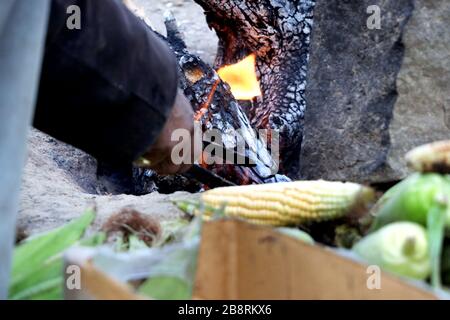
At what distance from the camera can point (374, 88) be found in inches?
98.6

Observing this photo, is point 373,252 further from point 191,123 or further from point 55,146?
point 55,146

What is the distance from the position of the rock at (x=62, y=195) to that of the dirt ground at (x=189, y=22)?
9.02 ft

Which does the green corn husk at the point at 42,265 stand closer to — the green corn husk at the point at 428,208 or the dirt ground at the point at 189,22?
the green corn husk at the point at 428,208

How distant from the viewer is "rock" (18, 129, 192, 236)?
2301mm

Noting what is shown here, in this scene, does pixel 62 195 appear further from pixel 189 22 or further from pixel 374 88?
pixel 189 22

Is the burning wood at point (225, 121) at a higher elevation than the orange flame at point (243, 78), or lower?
lower

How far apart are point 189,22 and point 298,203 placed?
5746mm

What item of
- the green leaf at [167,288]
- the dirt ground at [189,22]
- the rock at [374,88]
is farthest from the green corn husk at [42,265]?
the dirt ground at [189,22]

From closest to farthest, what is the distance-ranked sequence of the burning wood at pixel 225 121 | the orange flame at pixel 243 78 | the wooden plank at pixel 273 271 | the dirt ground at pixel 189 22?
the wooden plank at pixel 273 271 < the burning wood at pixel 225 121 < the orange flame at pixel 243 78 < the dirt ground at pixel 189 22

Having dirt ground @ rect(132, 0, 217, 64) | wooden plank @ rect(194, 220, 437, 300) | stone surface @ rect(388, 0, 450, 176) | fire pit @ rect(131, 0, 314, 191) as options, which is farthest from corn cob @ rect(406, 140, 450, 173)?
dirt ground @ rect(132, 0, 217, 64)

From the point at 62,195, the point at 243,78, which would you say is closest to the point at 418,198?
the point at 62,195

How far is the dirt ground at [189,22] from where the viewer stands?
259 inches

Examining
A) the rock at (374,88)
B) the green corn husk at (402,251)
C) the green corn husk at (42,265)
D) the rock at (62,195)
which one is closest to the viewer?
the green corn husk at (402,251)

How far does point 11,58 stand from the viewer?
3.57 ft
